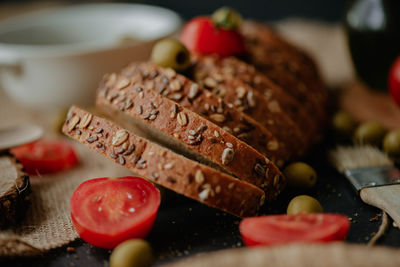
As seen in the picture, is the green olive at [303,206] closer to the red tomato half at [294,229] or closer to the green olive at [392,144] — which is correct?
the red tomato half at [294,229]

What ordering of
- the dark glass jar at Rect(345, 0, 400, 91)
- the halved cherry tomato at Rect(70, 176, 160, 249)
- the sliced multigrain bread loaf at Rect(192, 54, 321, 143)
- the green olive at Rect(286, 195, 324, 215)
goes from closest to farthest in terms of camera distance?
the halved cherry tomato at Rect(70, 176, 160, 249) → the green olive at Rect(286, 195, 324, 215) → the sliced multigrain bread loaf at Rect(192, 54, 321, 143) → the dark glass jar at Rect(345, 0, 400, 91)

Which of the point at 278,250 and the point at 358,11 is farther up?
the point at 358,11

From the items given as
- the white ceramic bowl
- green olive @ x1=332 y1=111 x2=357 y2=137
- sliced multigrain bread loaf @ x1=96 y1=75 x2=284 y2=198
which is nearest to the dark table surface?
sliced multigrain bread loaf @ x1=96 y1=75 x2=284 y2=198

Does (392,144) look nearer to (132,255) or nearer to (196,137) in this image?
(196,137)

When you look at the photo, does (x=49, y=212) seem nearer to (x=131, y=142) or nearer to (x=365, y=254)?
(x=131, y=142)

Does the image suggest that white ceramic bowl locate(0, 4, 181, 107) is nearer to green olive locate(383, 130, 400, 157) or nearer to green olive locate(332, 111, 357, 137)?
green olive locate(332, 111, 357, 137)

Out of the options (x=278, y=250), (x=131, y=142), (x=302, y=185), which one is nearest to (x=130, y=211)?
(x=131, y=142)
